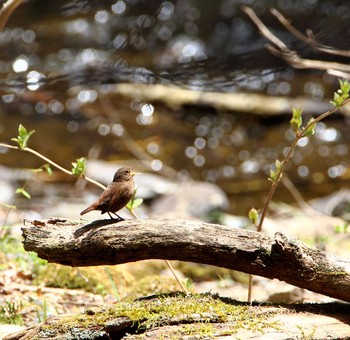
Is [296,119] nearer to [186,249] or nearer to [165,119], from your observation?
[186,249]

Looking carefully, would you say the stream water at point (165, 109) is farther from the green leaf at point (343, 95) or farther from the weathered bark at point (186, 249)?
the weathered bark at point (186, 249)

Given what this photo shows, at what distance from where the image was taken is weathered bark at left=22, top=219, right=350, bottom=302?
2.89m

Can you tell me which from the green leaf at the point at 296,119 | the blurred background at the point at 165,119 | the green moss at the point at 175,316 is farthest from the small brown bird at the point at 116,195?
the blurred background at the point at 165,119

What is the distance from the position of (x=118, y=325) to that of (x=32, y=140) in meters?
8.11

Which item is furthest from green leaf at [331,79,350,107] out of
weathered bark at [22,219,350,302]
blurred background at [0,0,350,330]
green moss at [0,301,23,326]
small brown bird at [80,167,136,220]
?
green moss at [0,301,23,326]

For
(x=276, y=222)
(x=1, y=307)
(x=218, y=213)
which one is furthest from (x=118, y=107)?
(x=1, y=307)

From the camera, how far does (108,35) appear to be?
47.5 feet

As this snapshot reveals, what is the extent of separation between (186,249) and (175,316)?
279mm

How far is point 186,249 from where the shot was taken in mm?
2945

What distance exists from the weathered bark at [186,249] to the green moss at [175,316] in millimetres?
183

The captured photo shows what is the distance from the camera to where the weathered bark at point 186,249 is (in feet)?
9.50

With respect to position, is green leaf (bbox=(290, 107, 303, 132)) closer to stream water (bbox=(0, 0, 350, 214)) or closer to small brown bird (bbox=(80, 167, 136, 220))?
small brown bird (bbox=(80, 167, 136, 220))

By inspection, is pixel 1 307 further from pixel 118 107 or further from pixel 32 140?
pixel 118 107

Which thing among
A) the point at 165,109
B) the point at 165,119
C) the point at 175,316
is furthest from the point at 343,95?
the point at 165,109
